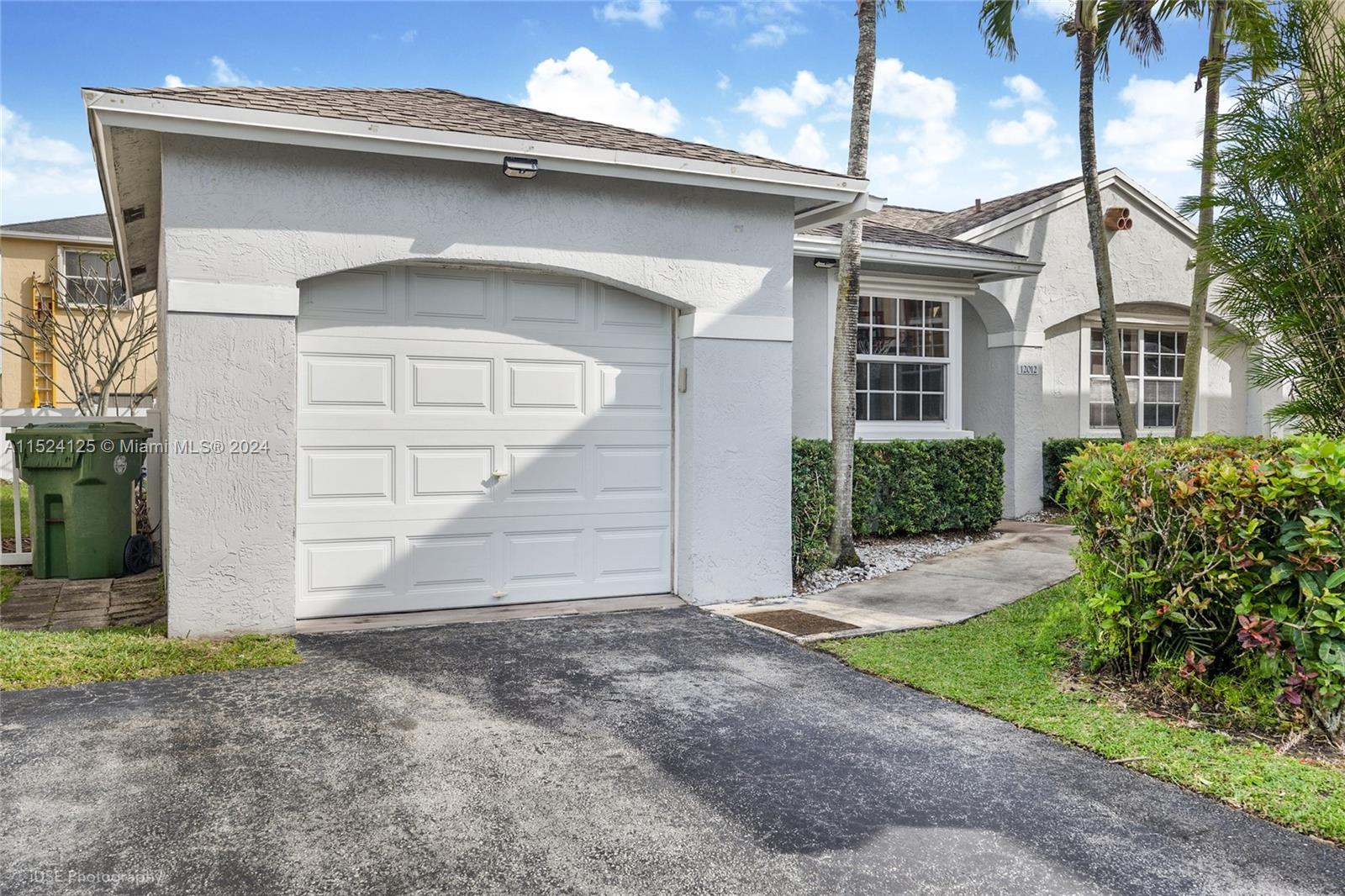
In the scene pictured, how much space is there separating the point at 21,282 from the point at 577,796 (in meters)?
18.0

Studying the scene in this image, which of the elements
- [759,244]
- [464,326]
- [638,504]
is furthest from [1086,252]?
[464,326]

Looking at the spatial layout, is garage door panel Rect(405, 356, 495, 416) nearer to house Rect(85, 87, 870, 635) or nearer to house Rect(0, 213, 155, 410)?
house Rect(85, 87, 870, 635)

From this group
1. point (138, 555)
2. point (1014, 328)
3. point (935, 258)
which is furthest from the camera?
point (1014, 328)

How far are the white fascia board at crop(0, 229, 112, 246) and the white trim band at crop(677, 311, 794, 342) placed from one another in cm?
1447

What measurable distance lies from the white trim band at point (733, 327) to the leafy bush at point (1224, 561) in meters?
2.77

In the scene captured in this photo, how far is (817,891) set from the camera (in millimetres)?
2797

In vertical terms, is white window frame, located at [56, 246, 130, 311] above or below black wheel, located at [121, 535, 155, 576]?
above

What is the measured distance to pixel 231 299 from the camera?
5773mm

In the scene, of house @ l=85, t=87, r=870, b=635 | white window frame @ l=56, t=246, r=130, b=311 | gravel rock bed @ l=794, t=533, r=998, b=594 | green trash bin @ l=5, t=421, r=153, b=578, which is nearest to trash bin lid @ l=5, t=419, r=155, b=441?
green trash bin @ l=5, t=421, r=153, b=578

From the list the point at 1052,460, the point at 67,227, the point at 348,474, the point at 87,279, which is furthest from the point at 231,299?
the point at 67,227

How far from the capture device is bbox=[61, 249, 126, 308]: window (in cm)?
1543

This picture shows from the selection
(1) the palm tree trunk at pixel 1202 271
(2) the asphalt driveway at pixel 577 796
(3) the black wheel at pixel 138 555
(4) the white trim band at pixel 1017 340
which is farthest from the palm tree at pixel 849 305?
(3) the black wheel at pixel 138 555

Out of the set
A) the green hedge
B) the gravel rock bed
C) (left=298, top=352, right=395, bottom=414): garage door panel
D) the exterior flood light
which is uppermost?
the exterior flood light

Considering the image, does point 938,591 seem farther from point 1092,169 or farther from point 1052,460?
point 1092,169
